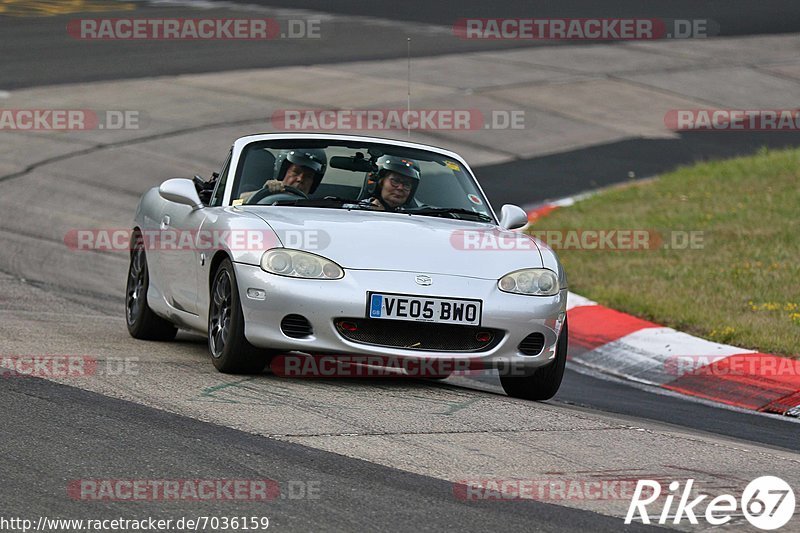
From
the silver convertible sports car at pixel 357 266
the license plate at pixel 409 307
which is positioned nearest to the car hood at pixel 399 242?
the silver convertible sports car at pixel 357 266

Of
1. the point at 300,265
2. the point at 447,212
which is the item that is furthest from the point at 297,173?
the point at 300,265

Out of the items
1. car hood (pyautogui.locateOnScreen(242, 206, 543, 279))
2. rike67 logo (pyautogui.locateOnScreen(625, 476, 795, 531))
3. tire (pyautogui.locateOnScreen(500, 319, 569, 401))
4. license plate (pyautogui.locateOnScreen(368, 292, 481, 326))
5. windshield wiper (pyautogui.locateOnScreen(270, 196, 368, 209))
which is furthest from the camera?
windshield wiper (pyautogui.locateOnScreen(270, 196, 368, 209))

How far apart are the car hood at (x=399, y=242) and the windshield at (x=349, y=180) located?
240 mm

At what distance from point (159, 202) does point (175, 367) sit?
71.6 inches

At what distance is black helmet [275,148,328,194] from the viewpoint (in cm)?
859

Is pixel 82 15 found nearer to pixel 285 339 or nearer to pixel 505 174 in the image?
pixel 505 174

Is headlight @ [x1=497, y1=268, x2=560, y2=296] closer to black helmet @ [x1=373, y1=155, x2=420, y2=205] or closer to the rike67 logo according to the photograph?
black helmet @ [x1=373, y1=155, x2=420, y2=205]

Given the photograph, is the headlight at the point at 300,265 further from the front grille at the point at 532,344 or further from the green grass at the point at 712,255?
the green grass at the point at 712,255

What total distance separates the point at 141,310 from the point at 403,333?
2.61 meters

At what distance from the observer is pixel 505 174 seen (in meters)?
18.3

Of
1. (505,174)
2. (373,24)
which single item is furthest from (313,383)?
(373,24)

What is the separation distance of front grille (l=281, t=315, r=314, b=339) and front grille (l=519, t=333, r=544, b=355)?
44.1 inches

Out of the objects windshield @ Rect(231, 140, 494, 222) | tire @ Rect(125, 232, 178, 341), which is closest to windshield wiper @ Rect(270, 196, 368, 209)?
windshield @ Rect(231, 140, 494, 222)

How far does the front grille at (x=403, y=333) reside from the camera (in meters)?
7.41
